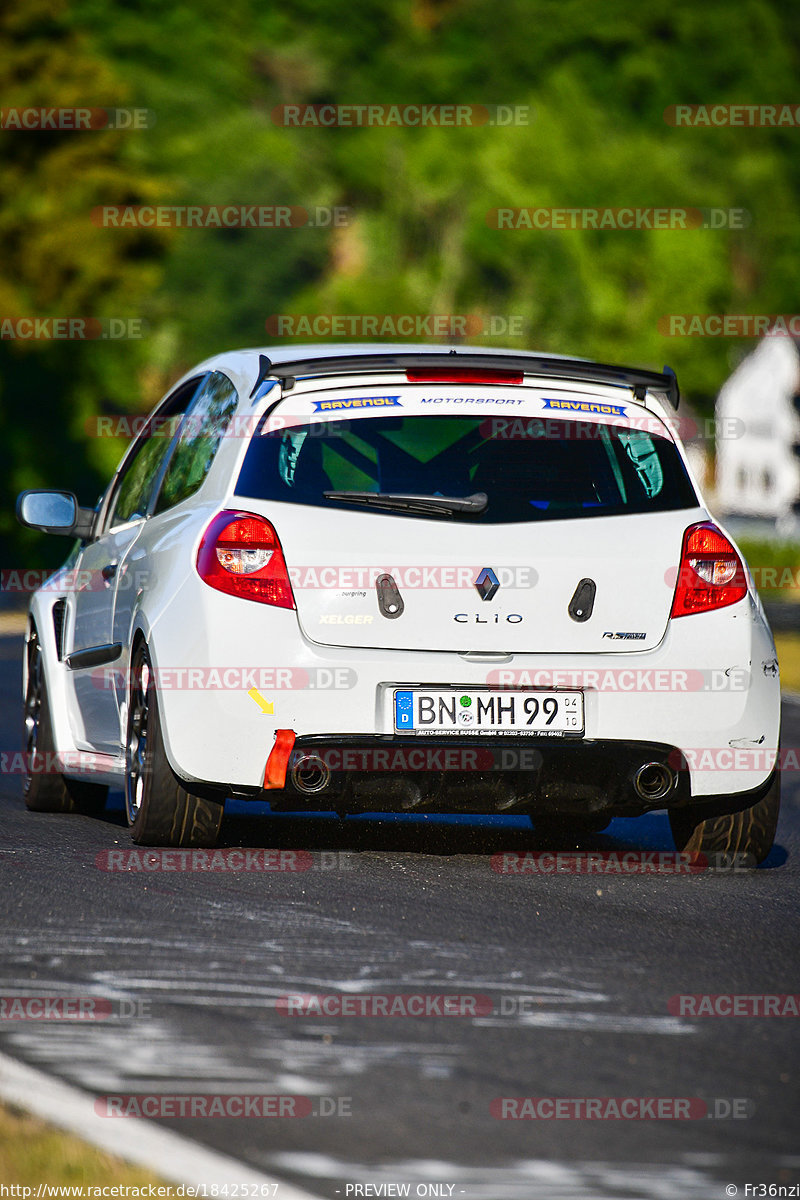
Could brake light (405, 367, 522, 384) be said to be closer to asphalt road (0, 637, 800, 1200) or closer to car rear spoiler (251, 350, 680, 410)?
car rear spoiler (251, 350, 680, 410)

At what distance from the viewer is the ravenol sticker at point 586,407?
7.72 m

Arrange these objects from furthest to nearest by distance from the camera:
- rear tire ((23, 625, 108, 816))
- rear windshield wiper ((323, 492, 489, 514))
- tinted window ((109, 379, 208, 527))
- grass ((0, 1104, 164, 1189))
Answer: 1. rear tire ((23, 625, 108, 816))
2. tinted window ((109, 379, 208, 527))
3. rear windshield wiper ((323, 492, 489, 514))
4. grass ((0, 1104, 164, 1189))

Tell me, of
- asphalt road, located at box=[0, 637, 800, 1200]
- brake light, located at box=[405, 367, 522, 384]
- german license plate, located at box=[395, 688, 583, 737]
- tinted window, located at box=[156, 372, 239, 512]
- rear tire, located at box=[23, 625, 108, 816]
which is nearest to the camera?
asphalt road, located at box=[0, 637, 800, 1200]

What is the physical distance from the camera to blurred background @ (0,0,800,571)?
56.8 meters

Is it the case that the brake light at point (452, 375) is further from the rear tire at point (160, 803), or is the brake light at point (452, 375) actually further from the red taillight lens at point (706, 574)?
the rear tire at point (160, 803)

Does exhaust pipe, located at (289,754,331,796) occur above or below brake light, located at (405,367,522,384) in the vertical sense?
below

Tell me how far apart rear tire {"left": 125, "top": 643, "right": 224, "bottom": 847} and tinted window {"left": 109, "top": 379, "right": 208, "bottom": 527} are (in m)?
1.22

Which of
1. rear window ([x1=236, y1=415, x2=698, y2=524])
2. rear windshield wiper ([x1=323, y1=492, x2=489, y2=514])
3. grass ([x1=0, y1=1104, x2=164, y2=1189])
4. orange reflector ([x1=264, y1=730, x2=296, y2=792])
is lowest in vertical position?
grass ([x1=0, y1=1104, x2=164, y2=1189])

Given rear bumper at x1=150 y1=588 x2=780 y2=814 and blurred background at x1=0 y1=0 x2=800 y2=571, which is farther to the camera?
blurred background at x1=0 y1=0 x2=800 y2=571

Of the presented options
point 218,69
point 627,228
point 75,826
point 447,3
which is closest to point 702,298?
point 627,228

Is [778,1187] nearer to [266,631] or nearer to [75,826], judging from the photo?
[266,631]

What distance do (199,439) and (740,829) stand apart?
255cm

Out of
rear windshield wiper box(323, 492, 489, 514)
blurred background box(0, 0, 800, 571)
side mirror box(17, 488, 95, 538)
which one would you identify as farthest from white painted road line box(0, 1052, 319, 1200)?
blurred background box(0, 0, 800, 571)

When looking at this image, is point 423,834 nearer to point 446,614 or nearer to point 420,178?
point 446,614
